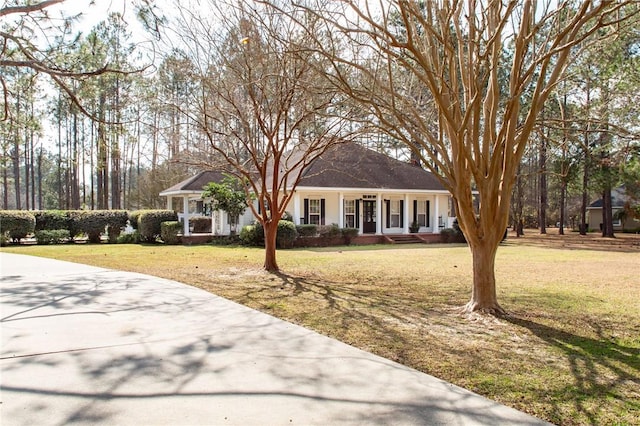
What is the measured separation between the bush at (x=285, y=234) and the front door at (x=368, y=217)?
6.44 m

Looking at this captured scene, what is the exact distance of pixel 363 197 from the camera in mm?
25562

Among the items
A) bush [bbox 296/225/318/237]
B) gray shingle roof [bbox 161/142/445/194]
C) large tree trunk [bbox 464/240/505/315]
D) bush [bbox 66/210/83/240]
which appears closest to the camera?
large tree trunk [bbox 464/240/505/315]

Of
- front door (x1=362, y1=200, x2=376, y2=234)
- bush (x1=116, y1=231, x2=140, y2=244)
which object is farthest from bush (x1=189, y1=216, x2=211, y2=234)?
front door (x1=362, y1=200, x2=376, y2=234)

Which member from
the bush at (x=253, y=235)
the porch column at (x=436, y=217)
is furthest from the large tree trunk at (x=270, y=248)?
the porch column at (x=436, y=217)

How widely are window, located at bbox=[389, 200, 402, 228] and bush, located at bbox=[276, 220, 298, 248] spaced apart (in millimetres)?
7988

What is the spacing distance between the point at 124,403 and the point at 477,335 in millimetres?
4169

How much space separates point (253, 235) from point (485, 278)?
14.4 meters

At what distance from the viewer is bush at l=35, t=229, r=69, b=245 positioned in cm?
2142

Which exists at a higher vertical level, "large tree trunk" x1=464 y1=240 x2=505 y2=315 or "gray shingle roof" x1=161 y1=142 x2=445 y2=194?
"gray shingle roof" x1=161 y1=142 x2=445 y2=194

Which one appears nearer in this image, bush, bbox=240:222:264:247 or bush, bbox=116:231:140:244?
bush, bbox=240:222:264:247

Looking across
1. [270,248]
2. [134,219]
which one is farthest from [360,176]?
[270,248]

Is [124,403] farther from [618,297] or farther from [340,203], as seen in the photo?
[340,203]

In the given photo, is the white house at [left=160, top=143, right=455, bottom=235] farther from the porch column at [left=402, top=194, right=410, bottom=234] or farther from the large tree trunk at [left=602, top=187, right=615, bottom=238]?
the large tree trunk at [left=602, top=187, right=615, bottom=238]

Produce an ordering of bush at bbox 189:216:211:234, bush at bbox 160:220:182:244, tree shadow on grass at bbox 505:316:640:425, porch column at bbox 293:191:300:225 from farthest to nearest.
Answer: bush at bbox 189:216:211:234 < porch column at bbox 293:191:300:225 < bush at bbox 160:220:182:244 < tree shadow on grass at bbox 505:316:640:425
